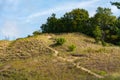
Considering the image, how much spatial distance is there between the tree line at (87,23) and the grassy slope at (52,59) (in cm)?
133

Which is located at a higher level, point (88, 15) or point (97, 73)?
point (88, 15)

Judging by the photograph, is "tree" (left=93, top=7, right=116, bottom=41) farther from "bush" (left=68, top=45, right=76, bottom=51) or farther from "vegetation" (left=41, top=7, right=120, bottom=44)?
"bush" (left=68, top=45, right=76, bottom=51)

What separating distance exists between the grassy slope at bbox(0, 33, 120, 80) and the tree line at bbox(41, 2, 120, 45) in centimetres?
133

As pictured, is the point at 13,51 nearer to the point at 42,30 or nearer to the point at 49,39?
the point at 49,39

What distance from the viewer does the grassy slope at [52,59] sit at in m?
33.6

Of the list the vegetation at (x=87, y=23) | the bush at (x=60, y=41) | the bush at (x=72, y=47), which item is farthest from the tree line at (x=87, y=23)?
the bush at (x=72, y=47)

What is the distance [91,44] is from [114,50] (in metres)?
3.14

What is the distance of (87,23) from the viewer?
48.0m

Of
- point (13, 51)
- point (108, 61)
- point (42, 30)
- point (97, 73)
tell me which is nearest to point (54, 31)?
point (42, 30)

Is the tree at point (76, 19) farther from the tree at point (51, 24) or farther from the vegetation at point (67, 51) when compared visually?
the tree at point (51, 24)

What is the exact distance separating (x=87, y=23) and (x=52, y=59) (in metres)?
10.4

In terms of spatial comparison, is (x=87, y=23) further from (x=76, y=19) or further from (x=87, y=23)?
(x=76, y=19)

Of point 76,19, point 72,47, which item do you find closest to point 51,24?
point 76,19

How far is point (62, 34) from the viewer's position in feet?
153
